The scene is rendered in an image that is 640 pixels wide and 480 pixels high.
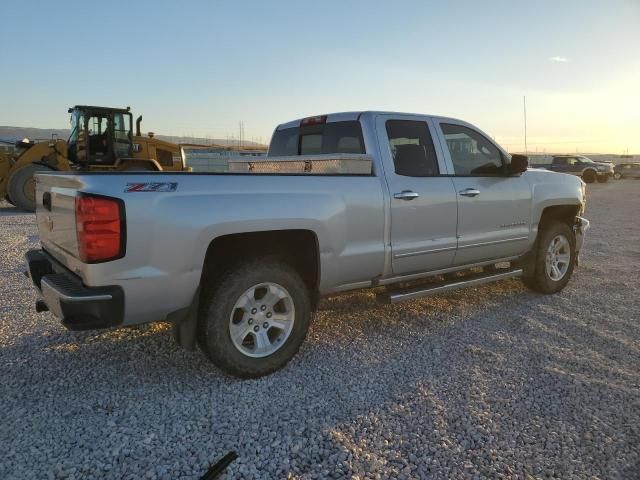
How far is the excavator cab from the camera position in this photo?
13.9 m

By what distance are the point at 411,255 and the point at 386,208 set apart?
21.2 inches

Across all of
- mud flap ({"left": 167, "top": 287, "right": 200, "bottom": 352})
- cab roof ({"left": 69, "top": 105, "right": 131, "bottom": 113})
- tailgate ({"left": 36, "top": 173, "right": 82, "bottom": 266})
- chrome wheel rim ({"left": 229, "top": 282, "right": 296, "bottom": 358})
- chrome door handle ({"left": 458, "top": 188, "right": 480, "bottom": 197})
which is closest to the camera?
tailgate ({"left": 36, "top": 173, "right": 82, "bottom": 266})

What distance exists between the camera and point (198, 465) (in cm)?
260

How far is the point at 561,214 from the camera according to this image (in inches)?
241

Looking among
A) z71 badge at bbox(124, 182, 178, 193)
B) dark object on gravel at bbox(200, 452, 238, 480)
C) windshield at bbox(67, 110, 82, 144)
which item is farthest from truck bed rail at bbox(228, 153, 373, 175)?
windshield at bbox(67, 110, 82, 144)

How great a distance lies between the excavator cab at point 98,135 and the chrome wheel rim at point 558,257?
12367 mm

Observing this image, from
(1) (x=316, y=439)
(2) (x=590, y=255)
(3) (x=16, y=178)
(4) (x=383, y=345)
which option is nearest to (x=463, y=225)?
(4) (x=383, y=345)

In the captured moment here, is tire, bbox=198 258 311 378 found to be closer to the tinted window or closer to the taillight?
the taillight

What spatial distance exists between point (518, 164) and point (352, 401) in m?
3.17

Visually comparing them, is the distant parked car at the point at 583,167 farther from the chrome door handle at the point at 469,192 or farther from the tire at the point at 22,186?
the chrome door handle at the point at 469,192

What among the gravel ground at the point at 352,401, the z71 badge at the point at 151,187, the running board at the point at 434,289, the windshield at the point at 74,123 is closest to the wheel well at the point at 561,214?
the running board at the point at 434,289

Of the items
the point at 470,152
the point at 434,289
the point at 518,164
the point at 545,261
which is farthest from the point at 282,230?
the point at 545,261

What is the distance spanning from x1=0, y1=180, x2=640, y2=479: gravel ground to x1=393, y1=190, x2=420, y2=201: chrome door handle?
127cm

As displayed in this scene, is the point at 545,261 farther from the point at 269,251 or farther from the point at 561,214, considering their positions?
the point at 269,251
